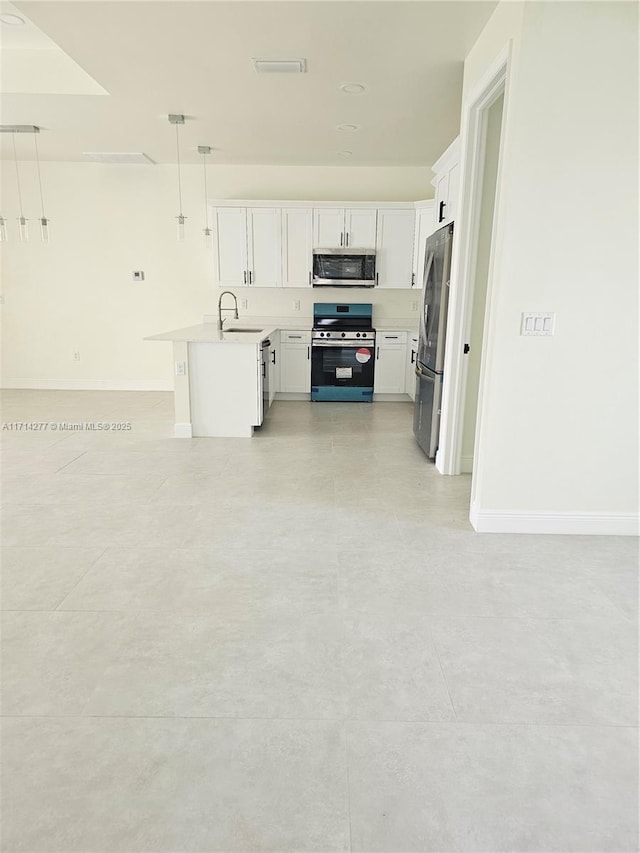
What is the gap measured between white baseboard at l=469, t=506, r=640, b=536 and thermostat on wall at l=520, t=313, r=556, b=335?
0.98m

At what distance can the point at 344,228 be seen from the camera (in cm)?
614

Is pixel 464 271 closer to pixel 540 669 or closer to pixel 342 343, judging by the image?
pixel 540 669

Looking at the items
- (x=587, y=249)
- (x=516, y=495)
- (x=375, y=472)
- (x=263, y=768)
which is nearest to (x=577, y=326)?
(x=587, y=249)

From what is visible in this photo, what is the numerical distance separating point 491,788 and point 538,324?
2052mm

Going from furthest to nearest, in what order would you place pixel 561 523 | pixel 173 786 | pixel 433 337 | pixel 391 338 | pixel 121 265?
pixel 121 265 < pixel 391 338 < pixel 433 337 < pixel 561 523 < pixel 173 786

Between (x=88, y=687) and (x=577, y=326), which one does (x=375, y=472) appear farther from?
(x=88, y=687)

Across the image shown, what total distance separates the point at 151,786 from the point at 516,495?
221 cm

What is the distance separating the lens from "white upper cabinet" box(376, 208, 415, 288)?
20.0 ft

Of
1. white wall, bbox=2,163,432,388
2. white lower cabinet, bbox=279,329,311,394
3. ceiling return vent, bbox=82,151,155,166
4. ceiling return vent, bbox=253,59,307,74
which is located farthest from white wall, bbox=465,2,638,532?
ceiling return vent, bbox=82,151,155,166

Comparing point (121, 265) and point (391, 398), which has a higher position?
point (121, 265)

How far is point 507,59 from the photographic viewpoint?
101 inches

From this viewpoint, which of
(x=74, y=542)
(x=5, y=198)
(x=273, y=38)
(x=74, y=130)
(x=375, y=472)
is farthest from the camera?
(x=5, y=198)

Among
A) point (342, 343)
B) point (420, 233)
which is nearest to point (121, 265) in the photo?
point (342, 343)

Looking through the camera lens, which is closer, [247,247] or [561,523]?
[561,523]
